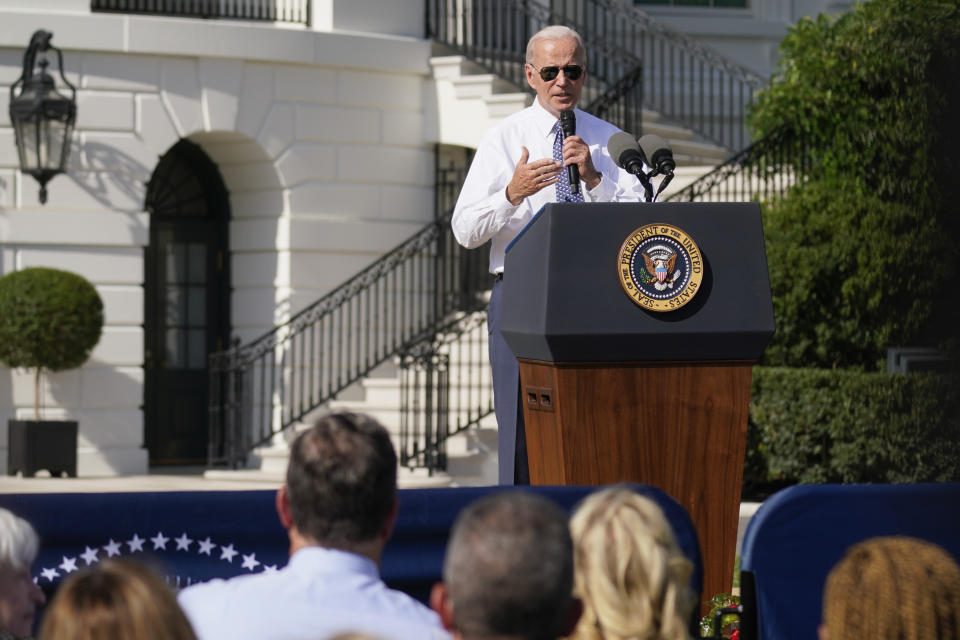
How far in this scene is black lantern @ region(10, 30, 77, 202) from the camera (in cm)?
1405

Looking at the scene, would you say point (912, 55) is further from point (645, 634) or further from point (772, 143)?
point (645, 634)

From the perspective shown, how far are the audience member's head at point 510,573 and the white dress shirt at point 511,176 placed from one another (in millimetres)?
3025

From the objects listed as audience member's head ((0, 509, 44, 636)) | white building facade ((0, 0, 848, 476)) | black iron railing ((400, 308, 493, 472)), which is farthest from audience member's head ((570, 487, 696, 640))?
white building facade ((0, 0, 848, 476))

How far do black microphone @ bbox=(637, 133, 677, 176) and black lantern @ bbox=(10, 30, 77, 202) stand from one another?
10.00 m

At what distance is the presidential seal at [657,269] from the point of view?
4.71 meters

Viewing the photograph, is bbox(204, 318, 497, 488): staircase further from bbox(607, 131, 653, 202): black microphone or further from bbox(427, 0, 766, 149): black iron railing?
bbox(607, 131, 653, 202): black microphone

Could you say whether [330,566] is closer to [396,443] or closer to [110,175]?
[396,443]

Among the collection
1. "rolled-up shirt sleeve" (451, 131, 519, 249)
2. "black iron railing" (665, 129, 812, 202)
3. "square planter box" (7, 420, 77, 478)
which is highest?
"black iron railing" (665, 129, 812, 202)

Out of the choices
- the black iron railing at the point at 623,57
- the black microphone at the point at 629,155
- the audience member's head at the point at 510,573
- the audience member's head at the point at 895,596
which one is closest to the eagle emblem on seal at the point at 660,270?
the black microphone at the point at 629,155

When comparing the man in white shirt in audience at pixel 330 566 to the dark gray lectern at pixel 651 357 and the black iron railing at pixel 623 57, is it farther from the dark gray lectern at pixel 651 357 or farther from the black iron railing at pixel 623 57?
the black iron railing at pixel 623 57

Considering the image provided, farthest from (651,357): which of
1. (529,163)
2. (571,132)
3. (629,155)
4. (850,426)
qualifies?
(850,426)

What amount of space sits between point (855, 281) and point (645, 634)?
9571 mm

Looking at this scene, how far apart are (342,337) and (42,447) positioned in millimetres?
3270

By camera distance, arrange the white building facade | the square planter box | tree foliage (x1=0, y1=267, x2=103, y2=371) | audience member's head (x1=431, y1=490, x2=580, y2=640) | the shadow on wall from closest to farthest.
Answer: audience member's head (x1=431, y1=490, x2=580, y2=640)
tree foliage (x1=0, y1=267, x2=103, y2=371)
the square planter box
the white building facade
the shadow on wall
